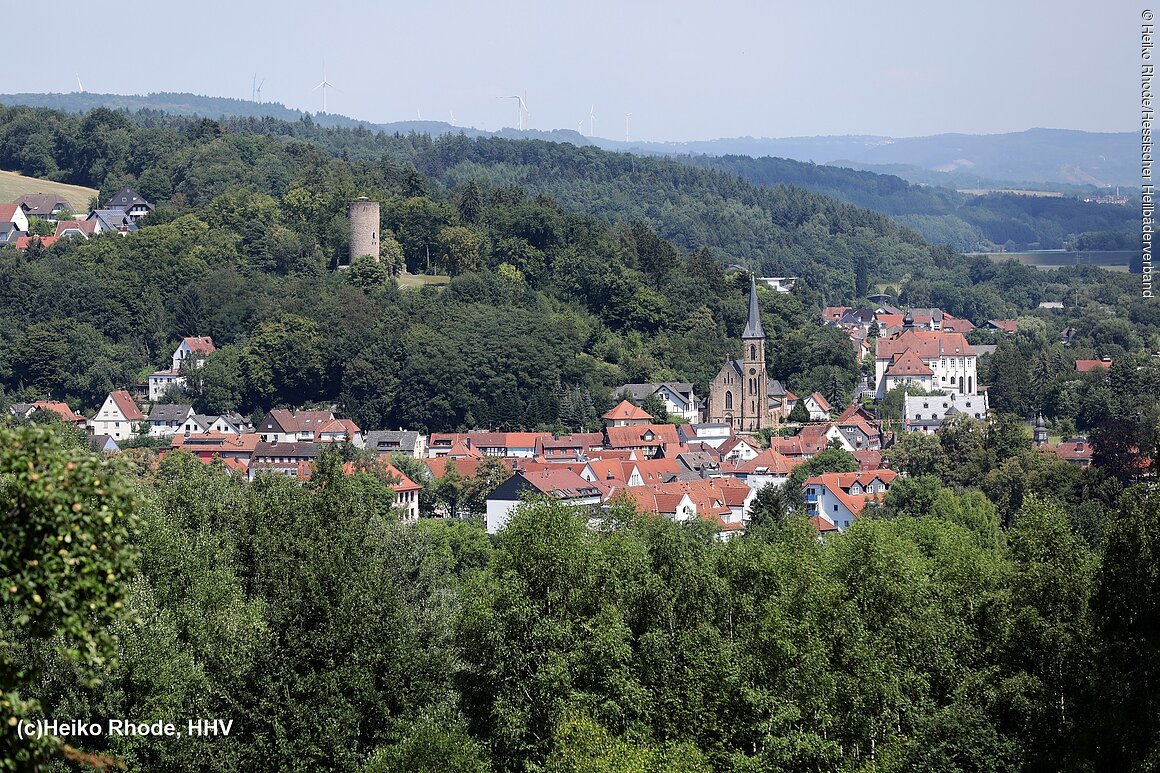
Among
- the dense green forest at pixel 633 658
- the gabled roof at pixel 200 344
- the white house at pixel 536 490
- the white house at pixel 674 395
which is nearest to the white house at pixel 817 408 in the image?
the white house at pixel 674 395

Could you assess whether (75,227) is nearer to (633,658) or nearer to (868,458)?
(868,458)

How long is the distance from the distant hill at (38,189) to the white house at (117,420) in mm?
37872

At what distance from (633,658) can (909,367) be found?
245ft

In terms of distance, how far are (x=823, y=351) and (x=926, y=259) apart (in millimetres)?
92528

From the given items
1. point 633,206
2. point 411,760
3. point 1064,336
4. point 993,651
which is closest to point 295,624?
point 411,760

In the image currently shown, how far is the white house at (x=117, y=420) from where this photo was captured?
78.4 meters

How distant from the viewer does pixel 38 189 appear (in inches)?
4663

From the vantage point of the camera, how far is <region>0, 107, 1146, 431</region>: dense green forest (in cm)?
8212

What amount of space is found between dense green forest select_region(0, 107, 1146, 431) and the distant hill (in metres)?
2.35

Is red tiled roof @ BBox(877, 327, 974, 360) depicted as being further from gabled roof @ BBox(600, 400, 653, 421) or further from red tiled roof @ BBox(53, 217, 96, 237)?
red tiled roof @ BBox(53, 217, 96, 237)

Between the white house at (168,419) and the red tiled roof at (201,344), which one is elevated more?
the red tiled roof at (201,344)

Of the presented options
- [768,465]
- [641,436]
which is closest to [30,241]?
[641,436]

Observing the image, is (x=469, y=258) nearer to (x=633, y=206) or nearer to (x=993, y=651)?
(x=993, y=651)

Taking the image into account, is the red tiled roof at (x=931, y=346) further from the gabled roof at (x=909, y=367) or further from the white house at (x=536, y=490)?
the white house at (x=536, y=490)
